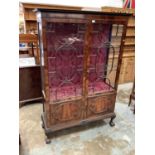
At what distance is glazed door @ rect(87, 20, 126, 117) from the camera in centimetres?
195

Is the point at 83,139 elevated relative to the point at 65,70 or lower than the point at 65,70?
lower

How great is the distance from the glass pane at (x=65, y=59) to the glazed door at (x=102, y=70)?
185 mm

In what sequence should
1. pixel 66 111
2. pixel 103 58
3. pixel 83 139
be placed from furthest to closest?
pixel 103 58 < pixel 83 139 < pixel 66 111

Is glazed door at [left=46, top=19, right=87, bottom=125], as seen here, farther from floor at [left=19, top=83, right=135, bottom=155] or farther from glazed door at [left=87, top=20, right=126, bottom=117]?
floor at [left=19, top=83, right=135, bottom=155]

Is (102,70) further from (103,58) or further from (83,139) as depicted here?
(83,139)

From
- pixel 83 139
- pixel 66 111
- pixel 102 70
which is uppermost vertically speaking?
pixel 102 70

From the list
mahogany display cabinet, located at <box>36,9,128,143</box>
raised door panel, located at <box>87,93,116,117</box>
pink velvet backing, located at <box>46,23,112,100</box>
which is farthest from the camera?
raised door panel, located at <box>87,93,116,117</box>

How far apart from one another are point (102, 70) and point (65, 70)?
0.55 m

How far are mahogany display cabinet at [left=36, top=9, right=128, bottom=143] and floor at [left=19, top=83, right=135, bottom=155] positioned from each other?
0.47 ft

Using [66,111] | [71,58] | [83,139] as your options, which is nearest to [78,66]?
[71,58]

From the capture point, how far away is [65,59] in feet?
6.42

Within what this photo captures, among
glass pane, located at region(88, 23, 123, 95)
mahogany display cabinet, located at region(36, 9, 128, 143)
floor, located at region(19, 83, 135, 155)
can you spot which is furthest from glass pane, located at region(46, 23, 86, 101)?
floor, located at region(19, 83, 135, 155)
